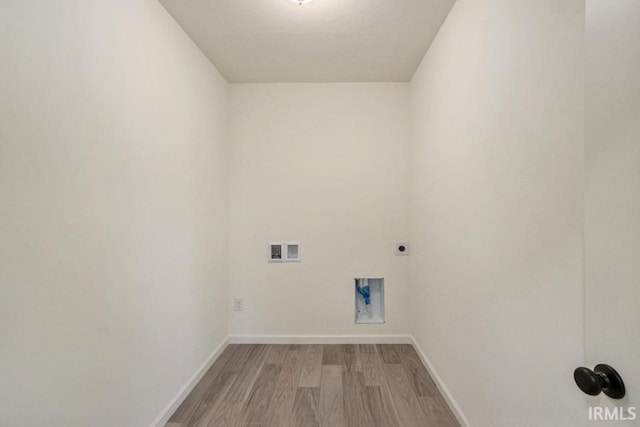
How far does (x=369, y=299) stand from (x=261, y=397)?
1.41m

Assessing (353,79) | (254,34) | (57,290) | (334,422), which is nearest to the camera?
(57,290)

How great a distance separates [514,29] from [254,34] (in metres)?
1.68

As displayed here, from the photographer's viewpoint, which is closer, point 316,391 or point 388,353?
point 316,391

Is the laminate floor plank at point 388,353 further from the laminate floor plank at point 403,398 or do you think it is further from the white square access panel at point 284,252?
the white square access panel at point 284,252

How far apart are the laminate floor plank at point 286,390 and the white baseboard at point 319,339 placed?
185 mm

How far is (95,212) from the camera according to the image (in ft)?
4.46

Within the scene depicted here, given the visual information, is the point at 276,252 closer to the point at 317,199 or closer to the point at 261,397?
the point at 317,199

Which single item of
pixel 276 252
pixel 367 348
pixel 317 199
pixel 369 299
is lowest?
pixel 367 348

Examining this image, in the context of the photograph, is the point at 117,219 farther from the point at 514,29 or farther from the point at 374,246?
the point at 374,246

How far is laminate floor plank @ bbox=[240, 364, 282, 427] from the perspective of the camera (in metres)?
1.97

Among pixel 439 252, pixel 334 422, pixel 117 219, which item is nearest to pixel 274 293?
pixel 334 422

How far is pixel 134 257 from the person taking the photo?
5.37 feet

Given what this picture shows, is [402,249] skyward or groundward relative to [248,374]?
skyward

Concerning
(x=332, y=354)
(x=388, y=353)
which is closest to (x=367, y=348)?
(x=388, y=353)
